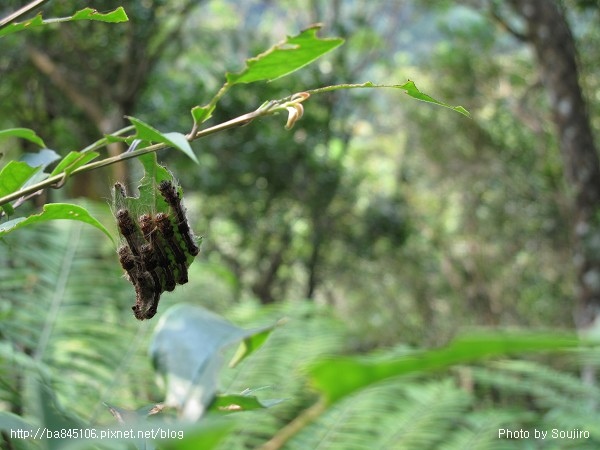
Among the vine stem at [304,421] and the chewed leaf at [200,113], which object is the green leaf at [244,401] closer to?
the vine stem at [304,421]

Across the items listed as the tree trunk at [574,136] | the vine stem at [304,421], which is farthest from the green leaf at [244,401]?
the tree trunk at [574,136]

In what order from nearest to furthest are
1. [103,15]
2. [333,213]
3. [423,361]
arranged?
[423,361] → [103,15] → [333,213]

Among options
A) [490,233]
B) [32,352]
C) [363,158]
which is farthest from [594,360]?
[363,158]

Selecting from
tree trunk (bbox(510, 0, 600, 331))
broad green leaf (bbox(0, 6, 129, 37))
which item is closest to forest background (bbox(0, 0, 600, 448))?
tree trunk (bbox(510, 0, 600, 331))

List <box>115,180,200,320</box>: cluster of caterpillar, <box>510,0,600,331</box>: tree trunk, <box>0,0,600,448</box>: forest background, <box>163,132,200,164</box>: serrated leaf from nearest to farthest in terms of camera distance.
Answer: <box>163,132,200,164</box>: serrated leaf < <box>115,180,200,320</box>: cluster of caterpillar < <box>0,0,600,448</box>: forest background < <box>510,0,600,331</box>: tree trunk

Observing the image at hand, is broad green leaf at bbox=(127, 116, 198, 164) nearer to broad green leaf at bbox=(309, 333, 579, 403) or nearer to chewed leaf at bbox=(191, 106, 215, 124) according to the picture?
chewed leaf at bbox=(191, 106, 215, 124)

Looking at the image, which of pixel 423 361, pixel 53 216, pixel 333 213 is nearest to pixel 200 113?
pixel 53 216

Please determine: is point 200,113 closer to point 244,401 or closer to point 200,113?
point 200,113
